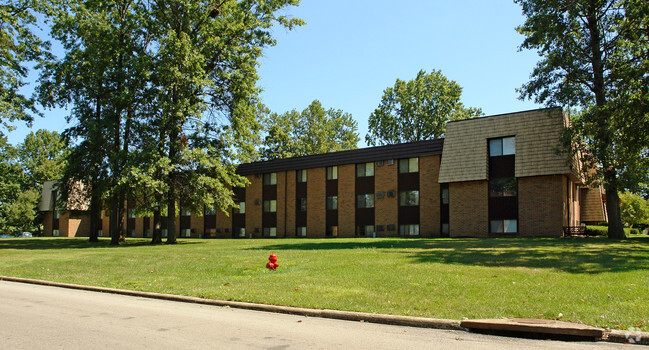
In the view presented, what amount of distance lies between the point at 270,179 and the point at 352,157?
983cm

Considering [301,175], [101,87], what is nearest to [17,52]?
[101,87]

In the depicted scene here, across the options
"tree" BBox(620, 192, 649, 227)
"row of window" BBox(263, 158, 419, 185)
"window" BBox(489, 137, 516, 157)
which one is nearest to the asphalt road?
"window" BBox(489, 137, 516, 157)

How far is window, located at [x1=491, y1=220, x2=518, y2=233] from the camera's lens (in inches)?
1250

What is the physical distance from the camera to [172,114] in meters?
30.1

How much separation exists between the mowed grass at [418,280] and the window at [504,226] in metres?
15.3

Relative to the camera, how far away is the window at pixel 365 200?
39906mm

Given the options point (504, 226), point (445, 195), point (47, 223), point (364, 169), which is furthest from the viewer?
point (47, 223)

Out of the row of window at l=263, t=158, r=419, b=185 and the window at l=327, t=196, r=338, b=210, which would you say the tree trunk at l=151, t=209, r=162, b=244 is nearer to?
the row of window at l=263, t=158, r=419, b=185

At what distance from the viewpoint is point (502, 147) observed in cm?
3259

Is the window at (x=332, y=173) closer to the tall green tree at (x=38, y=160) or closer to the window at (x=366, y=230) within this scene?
the window at (x=366, y=230)

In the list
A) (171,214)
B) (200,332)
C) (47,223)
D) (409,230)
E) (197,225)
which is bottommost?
(47,223)

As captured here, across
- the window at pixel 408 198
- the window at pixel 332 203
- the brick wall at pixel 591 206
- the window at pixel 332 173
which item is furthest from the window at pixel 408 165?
the brick wall at pixel 591 206

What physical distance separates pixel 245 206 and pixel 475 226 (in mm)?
23765

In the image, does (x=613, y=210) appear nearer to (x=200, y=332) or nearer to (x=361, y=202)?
(x=361, y=202)
